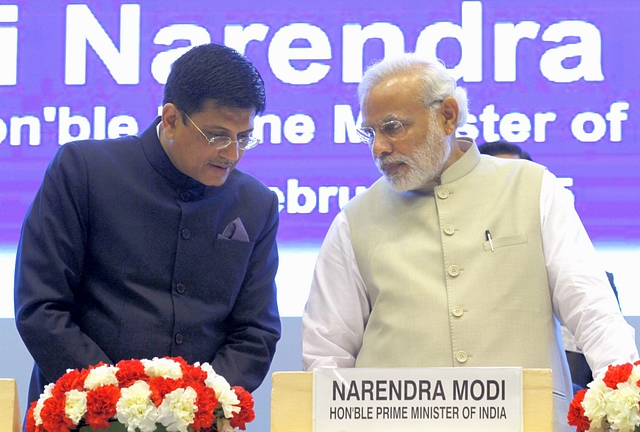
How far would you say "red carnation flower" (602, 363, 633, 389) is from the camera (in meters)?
2.00

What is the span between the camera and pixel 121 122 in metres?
4.51

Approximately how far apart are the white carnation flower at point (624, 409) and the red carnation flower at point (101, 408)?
968mm

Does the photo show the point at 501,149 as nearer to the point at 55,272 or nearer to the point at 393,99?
the point at 393,99

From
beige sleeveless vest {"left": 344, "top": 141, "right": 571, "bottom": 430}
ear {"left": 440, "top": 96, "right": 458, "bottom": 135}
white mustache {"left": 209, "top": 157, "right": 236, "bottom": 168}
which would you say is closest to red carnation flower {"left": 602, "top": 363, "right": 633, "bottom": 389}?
beige sleeveless vest {"left": 344, "top": 141, "right": 571, "bottom": 430}

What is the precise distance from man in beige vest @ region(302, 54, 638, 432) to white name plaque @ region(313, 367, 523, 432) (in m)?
0.47

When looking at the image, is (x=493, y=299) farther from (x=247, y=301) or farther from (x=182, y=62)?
(x=182, y=62)

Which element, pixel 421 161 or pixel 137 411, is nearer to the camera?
pixel 137 411

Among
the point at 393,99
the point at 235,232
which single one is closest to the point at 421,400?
the point at 235,232

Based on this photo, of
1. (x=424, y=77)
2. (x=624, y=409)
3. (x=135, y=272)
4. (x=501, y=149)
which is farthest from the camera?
(x=501, y=149)

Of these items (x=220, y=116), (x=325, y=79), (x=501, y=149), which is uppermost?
(x=325, y=79)

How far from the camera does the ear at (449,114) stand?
2.86m

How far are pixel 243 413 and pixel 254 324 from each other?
0.69 meters

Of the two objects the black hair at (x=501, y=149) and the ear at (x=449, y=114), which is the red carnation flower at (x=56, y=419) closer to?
the ear at (x=449, y=114)

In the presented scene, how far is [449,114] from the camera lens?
2.88 metres
